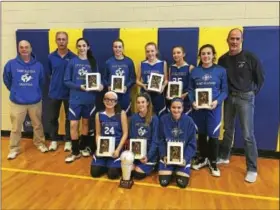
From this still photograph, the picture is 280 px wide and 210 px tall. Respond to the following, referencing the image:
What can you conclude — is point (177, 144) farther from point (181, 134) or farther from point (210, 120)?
point (210, 120)

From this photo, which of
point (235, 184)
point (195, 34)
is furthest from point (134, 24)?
point (235, 184)

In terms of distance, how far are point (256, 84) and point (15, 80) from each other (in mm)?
→ 3034

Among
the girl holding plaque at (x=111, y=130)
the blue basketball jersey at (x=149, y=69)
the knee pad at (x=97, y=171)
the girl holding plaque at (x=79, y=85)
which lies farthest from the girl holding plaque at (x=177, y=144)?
the girl holding plaque at (x=79, y=85)

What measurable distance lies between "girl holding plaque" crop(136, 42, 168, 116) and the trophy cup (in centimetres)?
86

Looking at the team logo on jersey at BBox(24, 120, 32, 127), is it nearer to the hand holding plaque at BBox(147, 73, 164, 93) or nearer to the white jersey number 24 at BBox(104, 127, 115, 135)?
the white jersey number 24 at BBox(104, 127, 115, 135)

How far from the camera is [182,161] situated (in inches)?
124

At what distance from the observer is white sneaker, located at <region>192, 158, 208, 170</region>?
3.56 metres

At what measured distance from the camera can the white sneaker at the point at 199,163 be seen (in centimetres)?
356

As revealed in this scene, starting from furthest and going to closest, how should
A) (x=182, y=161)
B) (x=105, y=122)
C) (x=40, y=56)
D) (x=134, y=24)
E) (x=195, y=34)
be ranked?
(x=40, y=56) → (x=134, y=24) → (x=195, y=34) → (x=105, y=122) → (x=182, y=161)

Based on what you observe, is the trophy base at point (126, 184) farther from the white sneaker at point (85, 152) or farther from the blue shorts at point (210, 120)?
the blue shorts at point (210, 120)

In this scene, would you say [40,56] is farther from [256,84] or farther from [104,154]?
[256,84]

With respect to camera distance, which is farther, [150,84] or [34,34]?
[34,34]

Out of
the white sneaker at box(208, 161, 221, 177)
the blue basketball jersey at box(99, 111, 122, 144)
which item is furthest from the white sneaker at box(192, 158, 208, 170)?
the blue basketball jersey at box(99, 111, 122, 144)

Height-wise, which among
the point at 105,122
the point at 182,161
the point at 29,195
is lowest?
the point at 29,195
